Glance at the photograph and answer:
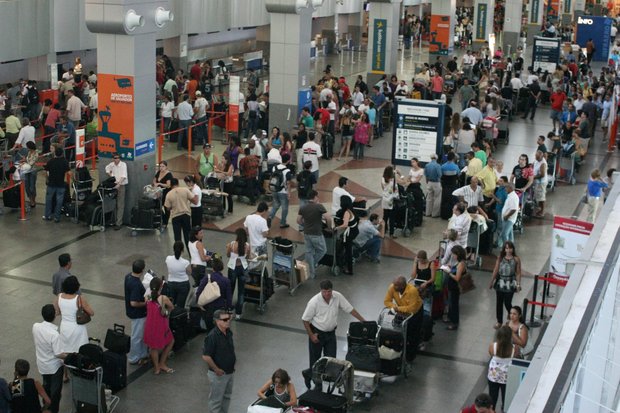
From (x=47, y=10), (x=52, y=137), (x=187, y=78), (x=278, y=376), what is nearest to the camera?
(x=278, y=376)

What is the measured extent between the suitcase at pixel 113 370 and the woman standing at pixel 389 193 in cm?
722

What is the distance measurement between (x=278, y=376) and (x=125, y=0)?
10059mm

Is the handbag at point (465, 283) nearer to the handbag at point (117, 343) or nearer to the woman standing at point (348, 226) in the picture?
the woman standing at point (348, 226)

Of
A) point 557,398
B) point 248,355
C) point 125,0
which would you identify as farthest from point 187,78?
point 557,398

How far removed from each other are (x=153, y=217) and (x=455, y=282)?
21.2ft

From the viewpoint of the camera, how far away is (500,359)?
31.4 ft

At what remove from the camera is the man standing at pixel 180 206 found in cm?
1487

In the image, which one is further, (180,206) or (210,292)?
(180,206)

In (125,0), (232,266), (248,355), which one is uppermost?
(125,0)

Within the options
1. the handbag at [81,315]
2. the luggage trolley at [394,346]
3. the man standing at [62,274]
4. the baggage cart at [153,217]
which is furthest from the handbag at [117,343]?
the baggage cart at [153,217]

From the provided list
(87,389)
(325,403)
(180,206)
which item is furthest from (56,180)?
(325,403)

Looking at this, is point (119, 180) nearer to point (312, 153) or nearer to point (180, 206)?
point (180, 206)

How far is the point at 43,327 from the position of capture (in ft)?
31.2

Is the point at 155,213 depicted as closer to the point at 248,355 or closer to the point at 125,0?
the point at 125,0
